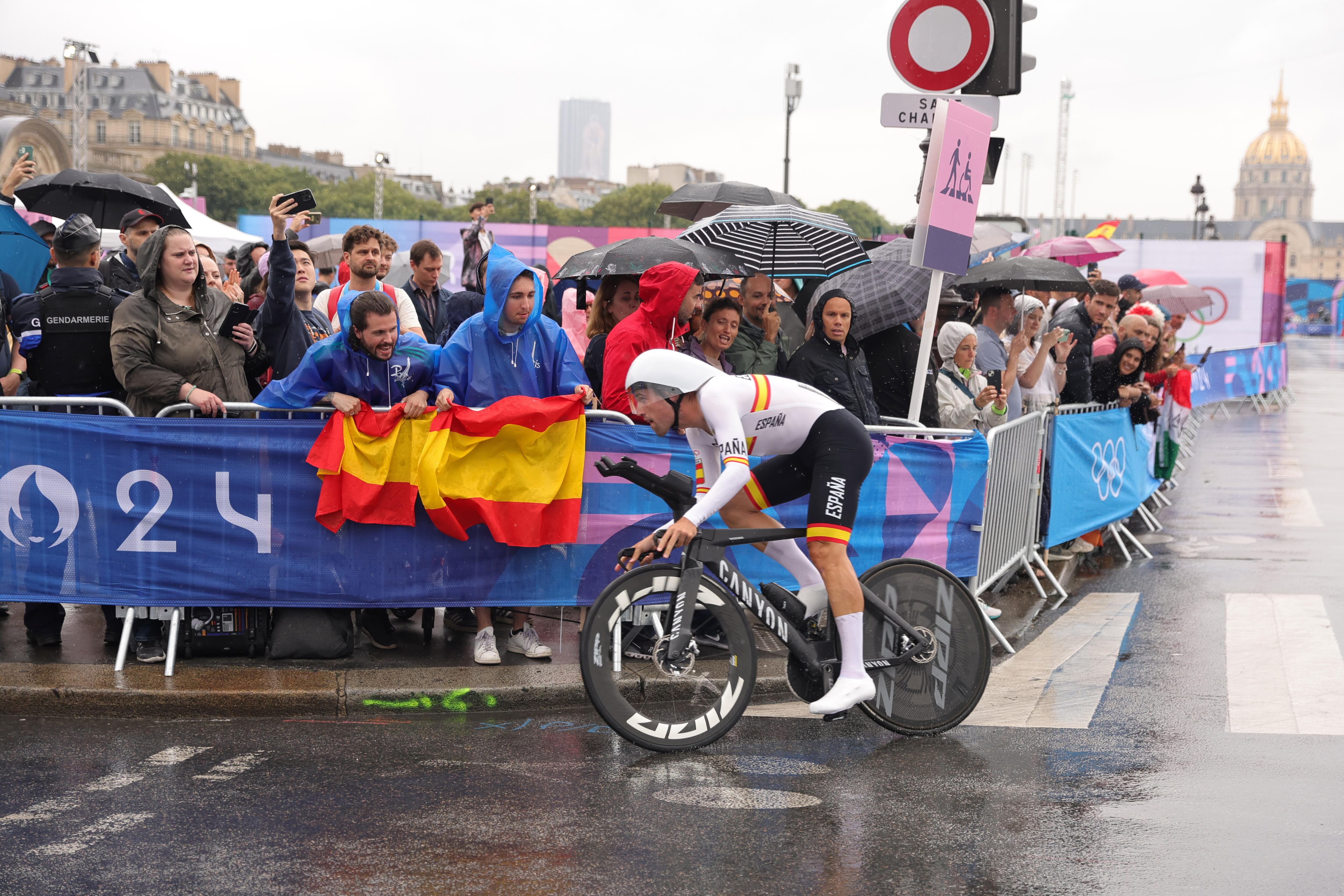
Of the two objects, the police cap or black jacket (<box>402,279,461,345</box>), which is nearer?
the police cap

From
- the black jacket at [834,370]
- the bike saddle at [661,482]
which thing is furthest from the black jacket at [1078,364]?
the bike saddle at [661,482]

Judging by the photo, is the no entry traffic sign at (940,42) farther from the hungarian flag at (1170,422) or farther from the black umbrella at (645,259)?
the hungarian flag at (1170,422)

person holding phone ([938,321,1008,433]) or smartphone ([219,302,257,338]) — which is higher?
smartphone ([219,302,257,338])

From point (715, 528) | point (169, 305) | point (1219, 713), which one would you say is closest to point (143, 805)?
point (715, 528)

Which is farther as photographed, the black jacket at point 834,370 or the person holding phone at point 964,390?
the person holding phone at point 964,390

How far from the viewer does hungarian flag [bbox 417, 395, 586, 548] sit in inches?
257

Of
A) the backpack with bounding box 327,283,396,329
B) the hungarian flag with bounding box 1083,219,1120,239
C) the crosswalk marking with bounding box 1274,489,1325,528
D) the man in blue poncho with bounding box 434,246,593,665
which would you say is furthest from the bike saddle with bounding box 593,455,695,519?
the hungarian flag with bounding box 1083,219,1120,239

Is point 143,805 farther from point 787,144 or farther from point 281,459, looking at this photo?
point 787,144

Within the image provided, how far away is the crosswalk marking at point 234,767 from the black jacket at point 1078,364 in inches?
289

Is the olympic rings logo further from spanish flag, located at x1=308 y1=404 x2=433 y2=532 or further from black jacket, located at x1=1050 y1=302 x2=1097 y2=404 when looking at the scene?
spanish flag, located at x1=308 y1=404 x2=433 y2=532

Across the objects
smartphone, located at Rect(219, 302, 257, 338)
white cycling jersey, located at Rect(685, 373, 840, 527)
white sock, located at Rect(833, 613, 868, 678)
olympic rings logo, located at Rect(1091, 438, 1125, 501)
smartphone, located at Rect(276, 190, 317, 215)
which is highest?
smartphone, located at Rect(276, 190, 317, 215)

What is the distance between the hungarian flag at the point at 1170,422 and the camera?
13375 mm

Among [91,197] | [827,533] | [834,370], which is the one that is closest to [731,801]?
[827,533]

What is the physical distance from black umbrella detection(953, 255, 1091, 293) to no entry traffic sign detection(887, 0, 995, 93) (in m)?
2.54
